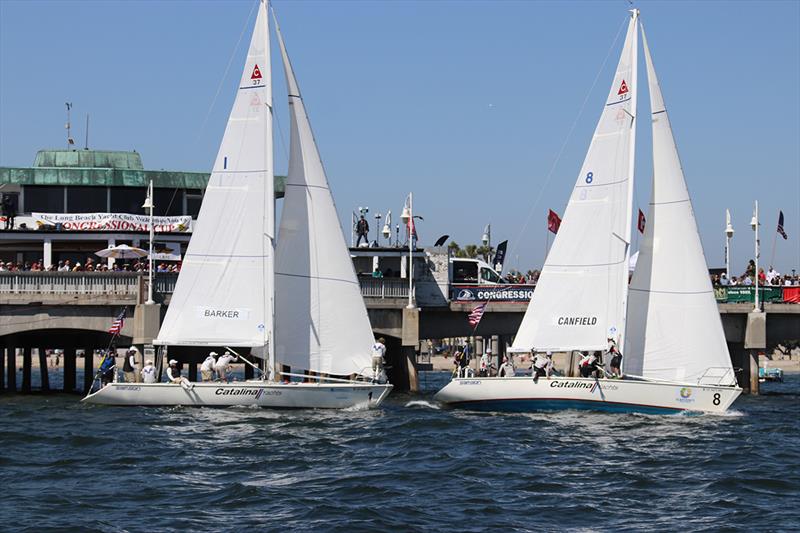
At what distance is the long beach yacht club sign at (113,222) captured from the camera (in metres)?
61.3

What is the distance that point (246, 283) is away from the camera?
145 feet

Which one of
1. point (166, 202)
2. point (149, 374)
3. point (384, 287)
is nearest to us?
point (149, 374)

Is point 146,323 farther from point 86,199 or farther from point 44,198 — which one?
point 44,198

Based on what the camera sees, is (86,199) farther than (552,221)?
Yes

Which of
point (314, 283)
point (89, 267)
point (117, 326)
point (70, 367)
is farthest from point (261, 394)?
point (70, 367)

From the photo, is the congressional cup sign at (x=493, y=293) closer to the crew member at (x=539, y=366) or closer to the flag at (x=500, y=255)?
the flag at (x=500, y=255)

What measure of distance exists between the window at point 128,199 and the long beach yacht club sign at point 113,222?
2977 millimetres

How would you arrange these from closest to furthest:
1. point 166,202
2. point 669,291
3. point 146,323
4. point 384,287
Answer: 1. point 669,291
2. point 146,323
3. point 384,287
4. point 166,202

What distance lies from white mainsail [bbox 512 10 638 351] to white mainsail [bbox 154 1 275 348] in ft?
33.4

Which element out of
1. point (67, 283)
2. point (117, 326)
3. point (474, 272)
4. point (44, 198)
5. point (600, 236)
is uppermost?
point (44, 198)

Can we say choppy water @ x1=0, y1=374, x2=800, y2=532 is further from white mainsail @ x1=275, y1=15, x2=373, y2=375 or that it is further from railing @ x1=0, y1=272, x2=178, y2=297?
railing @ x1=0, y1=272, x2=178, y2=297

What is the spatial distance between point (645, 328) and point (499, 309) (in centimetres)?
1371

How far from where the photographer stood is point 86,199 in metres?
65.4

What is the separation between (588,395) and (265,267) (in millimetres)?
11781
